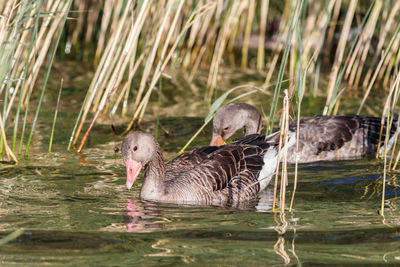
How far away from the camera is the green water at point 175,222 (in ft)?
17.3

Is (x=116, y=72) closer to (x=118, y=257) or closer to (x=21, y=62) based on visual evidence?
(x=21, y=62)

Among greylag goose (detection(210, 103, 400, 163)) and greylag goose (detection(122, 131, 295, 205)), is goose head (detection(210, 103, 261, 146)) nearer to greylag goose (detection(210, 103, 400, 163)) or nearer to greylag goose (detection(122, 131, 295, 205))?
greylag goose (detection(210, 103, 400, 163))

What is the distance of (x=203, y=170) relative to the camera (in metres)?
7.54

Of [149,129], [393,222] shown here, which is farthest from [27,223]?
[149,129]

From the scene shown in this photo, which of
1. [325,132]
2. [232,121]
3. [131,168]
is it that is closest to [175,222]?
[131,168]

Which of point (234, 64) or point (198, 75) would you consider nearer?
point (198, 75)

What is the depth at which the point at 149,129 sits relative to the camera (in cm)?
1045

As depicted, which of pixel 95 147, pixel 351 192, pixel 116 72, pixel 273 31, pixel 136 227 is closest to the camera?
pixel 136 227

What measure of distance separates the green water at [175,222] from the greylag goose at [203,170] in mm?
250

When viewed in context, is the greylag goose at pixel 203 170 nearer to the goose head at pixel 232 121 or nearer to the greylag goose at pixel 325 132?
the goose head at pixel 232 121

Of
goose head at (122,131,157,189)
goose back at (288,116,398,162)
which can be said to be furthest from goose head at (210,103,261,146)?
goose head at (122,131,157,189)

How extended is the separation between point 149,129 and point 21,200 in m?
3.71

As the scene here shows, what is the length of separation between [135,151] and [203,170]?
829 mm

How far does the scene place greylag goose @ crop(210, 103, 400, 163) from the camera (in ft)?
31.4
